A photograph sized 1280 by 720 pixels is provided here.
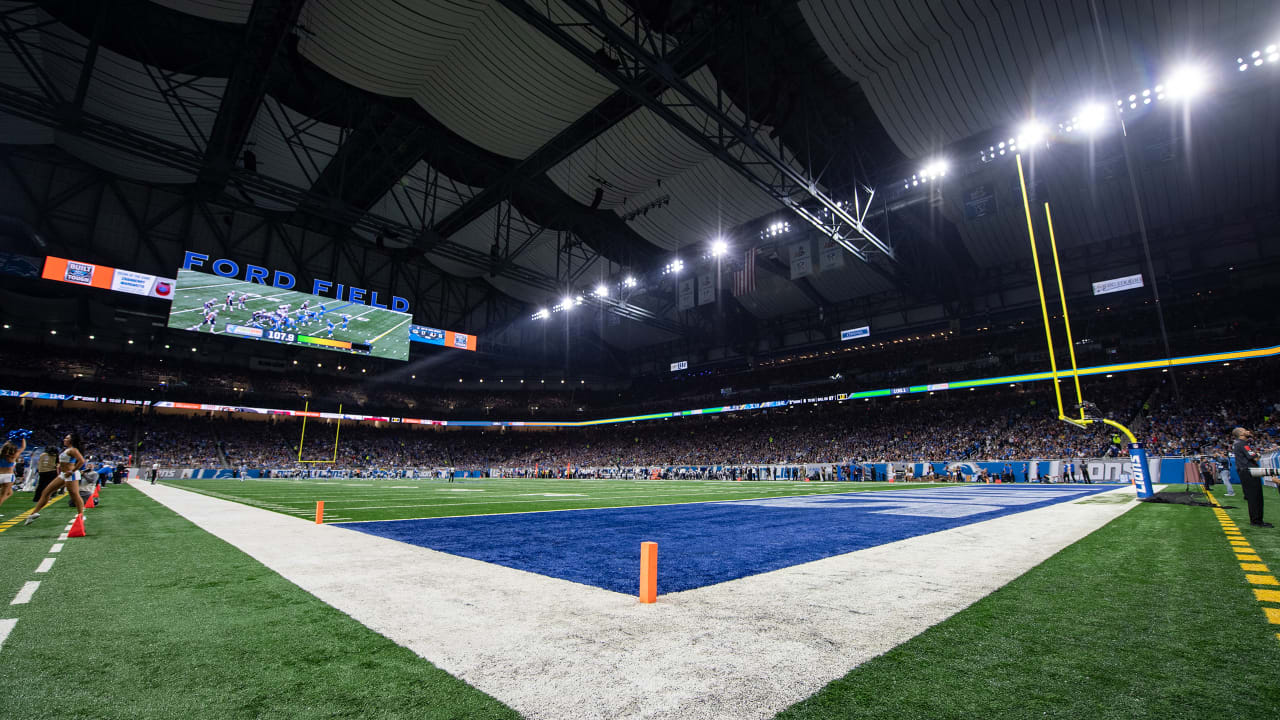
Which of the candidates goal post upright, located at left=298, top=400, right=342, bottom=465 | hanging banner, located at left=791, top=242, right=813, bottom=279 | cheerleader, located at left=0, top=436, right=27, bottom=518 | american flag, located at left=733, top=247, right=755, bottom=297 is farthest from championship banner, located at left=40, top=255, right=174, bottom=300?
hanging banner, located at left=791, top=242, right=813, bottom=279

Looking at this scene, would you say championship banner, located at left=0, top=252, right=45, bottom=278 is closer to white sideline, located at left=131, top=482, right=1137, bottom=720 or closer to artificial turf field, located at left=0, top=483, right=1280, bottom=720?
artificial turf field, located at left=0, top=483, right=1280, bottom=720

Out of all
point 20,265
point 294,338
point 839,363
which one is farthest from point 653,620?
point 839,363

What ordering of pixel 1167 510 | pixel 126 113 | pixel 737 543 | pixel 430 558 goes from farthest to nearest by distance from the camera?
pixel 126 113 < pixel 1167 510 < pixel 737 543 < pixel 430 558

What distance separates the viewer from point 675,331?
4519cm

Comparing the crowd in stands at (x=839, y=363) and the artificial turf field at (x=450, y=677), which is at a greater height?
the crowd in stands at (x=839, y=363)

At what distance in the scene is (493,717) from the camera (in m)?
1.58

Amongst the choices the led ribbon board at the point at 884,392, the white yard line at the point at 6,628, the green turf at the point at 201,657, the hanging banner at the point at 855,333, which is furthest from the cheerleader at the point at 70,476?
the led ribbon board at the point at 884,392

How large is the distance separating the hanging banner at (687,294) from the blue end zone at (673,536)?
1938 cm

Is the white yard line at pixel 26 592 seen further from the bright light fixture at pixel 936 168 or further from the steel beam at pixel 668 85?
the bright light fixture at pixel 936 168

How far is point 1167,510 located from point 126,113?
35.6 metres

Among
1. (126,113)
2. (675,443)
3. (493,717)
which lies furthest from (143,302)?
(493,717)

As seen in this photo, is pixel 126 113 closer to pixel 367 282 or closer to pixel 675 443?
pixel 367 282

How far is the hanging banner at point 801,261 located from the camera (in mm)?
23672

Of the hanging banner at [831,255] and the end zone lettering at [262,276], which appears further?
the end zone lettering at [262,276]
